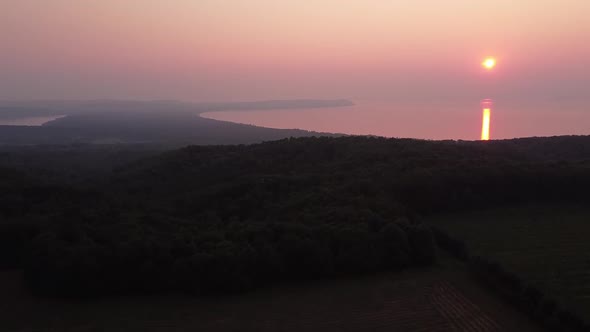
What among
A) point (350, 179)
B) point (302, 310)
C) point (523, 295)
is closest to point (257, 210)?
point (350, 179)

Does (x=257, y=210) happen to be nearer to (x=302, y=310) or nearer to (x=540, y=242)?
(x=302, y=310)

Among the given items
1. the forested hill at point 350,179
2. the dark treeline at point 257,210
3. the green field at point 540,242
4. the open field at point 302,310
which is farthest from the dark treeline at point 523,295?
the forested hill at point 350,179

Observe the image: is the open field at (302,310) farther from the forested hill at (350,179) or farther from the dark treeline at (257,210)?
the forested hill at (350,179)

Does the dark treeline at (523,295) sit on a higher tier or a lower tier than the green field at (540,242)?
lower

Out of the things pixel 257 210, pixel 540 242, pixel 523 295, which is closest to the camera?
pixel 523 295

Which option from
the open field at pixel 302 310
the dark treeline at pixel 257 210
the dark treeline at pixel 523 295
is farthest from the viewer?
the dark treeline at pixel 257 210

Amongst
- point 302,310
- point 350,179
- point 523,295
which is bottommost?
point 302,310
